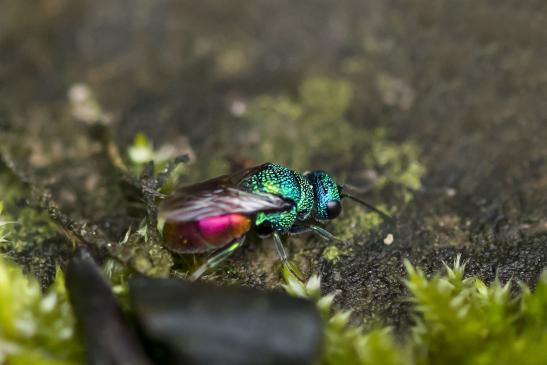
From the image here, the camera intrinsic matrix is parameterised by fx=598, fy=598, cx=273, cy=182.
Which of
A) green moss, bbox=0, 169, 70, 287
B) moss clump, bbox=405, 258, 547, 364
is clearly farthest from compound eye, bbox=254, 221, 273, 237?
green moss, bbox=0, 169, 70, 287

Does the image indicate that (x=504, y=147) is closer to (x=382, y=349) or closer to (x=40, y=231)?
(x=382, y=349)

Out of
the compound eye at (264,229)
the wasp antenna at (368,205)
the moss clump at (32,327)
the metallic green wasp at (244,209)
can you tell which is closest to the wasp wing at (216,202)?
the metallic green wasp at (244,209)

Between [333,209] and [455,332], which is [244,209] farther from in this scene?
[455,332]

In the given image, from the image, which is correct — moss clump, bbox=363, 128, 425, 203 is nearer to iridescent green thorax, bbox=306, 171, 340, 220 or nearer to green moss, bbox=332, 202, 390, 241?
green moss, bbox=332, 202, 390, 241

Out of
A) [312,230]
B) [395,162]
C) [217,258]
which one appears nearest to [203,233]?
[217,258]

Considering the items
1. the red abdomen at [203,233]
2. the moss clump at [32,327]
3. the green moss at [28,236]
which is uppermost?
the green moss at [28,236]

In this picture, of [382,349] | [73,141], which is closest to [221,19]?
[73,141]

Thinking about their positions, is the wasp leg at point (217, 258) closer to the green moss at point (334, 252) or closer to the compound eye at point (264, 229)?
the compound eye at point (264, 229)
